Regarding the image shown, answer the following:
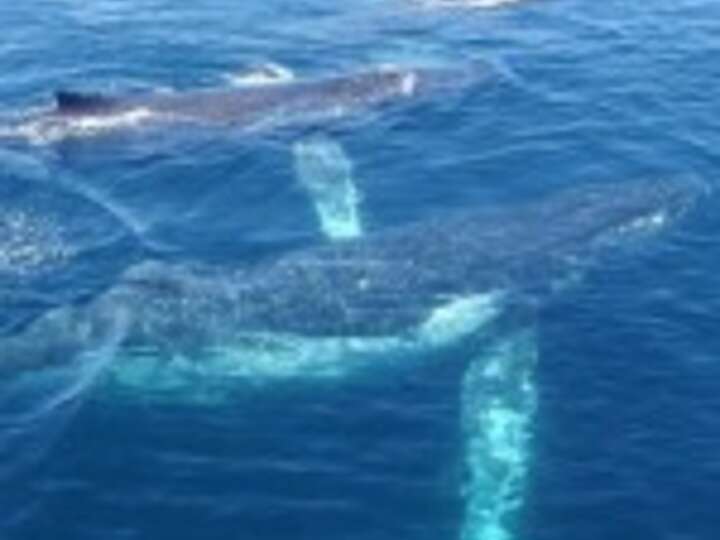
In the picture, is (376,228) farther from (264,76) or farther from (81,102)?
(264,76)

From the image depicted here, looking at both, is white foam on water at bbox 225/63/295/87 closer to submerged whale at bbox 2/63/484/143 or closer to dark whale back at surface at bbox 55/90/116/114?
submerged whale at bbox 2/63/484/143

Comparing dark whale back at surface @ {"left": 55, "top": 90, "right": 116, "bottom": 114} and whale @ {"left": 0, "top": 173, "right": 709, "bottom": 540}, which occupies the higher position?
dark whale back at surface @ {"left": 55, "top": 90, "right": 116, "bottom": 114}

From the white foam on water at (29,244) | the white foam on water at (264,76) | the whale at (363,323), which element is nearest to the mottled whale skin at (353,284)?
the whale at (363,323)

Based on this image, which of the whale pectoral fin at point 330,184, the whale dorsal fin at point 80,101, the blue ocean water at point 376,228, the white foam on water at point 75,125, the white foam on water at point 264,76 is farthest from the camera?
the white foam on water at point 264,76

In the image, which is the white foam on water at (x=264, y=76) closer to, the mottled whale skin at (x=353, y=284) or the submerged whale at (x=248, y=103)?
the submerged whale at (x=248, y=103)

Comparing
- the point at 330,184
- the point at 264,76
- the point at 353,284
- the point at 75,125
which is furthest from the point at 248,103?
the point at 353,284

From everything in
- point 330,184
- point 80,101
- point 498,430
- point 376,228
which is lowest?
point 498,430

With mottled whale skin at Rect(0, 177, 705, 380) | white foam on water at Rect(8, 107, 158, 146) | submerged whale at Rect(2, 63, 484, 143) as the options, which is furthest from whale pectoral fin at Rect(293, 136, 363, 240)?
white foam on water at Rect(8, 107, 158, 146)
